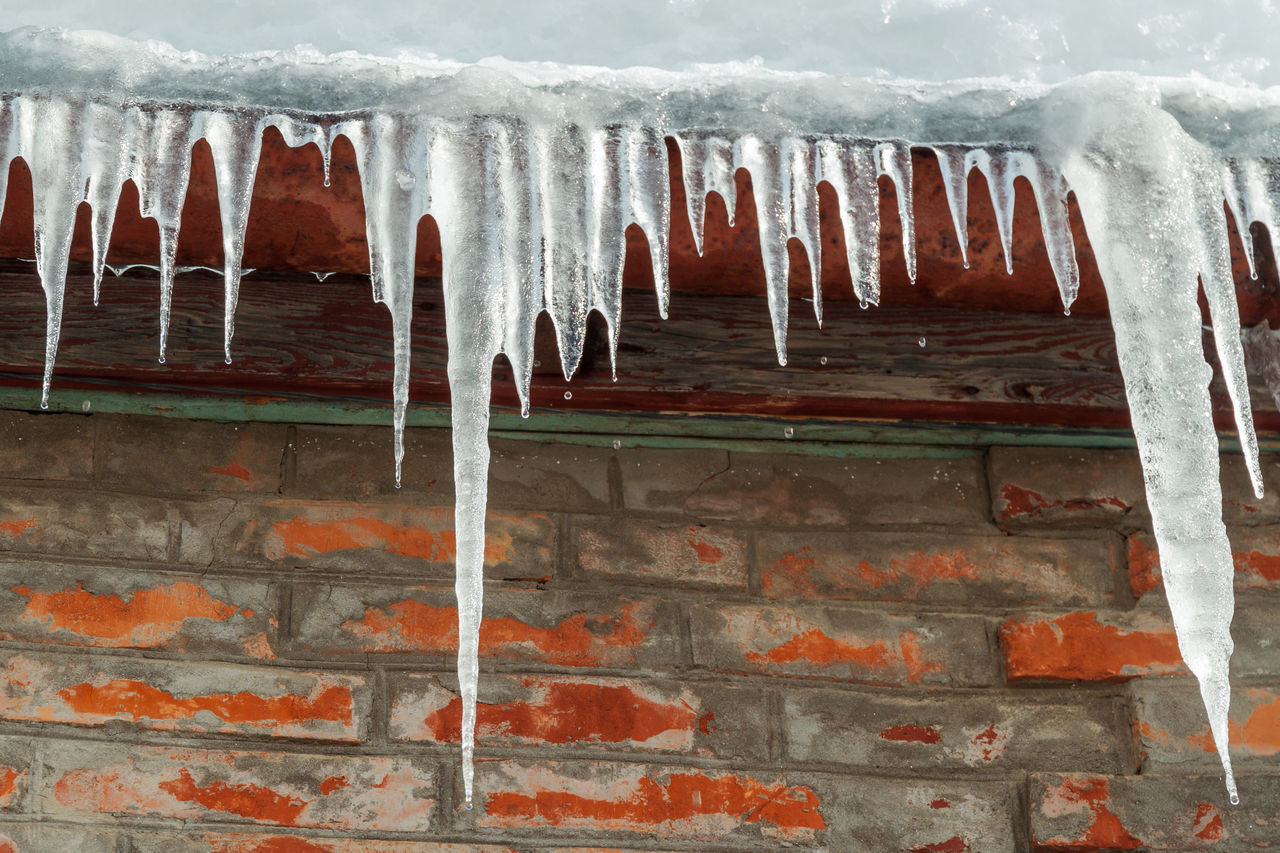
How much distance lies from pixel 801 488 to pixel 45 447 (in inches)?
38.0

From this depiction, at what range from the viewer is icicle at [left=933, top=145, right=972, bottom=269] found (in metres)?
1.11

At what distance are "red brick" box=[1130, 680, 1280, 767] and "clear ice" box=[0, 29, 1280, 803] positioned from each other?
27 centimetres

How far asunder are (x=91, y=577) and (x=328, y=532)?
0.94 feet

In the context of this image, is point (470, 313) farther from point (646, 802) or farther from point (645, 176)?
point (646, 802)

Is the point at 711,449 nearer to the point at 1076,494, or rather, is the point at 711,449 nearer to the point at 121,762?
the point at 1076,494

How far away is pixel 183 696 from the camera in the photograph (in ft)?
4.55

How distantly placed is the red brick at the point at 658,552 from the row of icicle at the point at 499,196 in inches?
13.0

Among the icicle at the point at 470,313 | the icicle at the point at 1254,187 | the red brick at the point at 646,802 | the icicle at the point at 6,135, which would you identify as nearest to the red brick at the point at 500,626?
the red brick at the point at 646,802

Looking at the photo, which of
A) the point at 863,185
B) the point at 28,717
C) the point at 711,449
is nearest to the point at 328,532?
the point at 28,717

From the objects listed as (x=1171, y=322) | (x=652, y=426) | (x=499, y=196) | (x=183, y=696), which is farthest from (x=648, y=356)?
(x=183, y=696)

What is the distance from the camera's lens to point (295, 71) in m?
1.07

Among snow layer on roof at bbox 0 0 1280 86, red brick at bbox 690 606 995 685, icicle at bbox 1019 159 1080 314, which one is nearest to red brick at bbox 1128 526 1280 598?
red brick at bbox 690 606 995 685

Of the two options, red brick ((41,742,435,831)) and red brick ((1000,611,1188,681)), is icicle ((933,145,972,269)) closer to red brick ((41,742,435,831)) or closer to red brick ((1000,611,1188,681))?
red brick ((1000,611,1188,681))

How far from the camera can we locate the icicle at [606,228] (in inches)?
43.3
